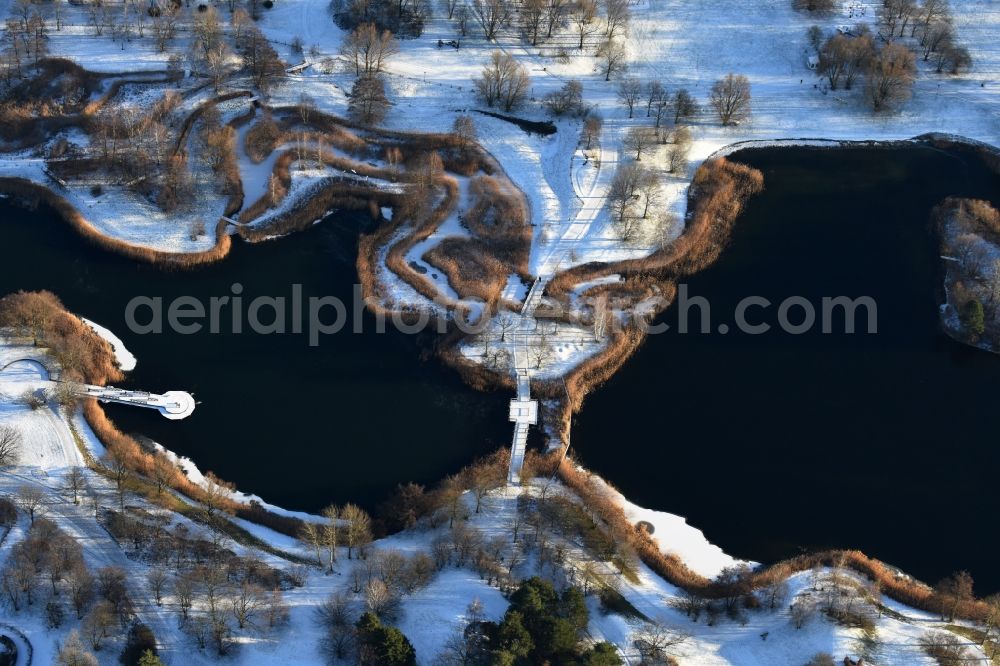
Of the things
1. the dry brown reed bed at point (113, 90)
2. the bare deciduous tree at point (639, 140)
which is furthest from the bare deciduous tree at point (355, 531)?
the dry brown reed bed at point (113, 90)

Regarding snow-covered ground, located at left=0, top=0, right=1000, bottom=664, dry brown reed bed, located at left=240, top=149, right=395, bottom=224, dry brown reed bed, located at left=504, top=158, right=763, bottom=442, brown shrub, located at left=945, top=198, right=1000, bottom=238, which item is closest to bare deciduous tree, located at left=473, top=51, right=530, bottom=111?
snow-covered ground, located at left=0, top=0, right=1000, bottom=664

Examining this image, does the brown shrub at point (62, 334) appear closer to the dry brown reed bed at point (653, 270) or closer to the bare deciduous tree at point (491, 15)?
the dry brown reed bed at point (653, 270)

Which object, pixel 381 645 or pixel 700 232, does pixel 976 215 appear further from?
pixel 381 645

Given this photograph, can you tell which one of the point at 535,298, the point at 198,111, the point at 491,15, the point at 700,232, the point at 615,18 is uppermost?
the point at 615,18

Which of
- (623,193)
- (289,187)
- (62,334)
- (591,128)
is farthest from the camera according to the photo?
(591,128)

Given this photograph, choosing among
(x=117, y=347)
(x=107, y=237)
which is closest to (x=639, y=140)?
(x=107, y=237)

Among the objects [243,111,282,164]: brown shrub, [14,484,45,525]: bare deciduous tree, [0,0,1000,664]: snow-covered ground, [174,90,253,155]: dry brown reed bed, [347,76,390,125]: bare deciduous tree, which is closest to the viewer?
[0,0,1000,664]: snow-covered ground

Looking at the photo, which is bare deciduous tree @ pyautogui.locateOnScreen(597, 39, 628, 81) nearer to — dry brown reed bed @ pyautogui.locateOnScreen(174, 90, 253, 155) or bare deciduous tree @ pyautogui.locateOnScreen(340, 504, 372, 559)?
dry brown reed bed @ pyautogui.locateOnScreen(174, 90, 253, 155)
